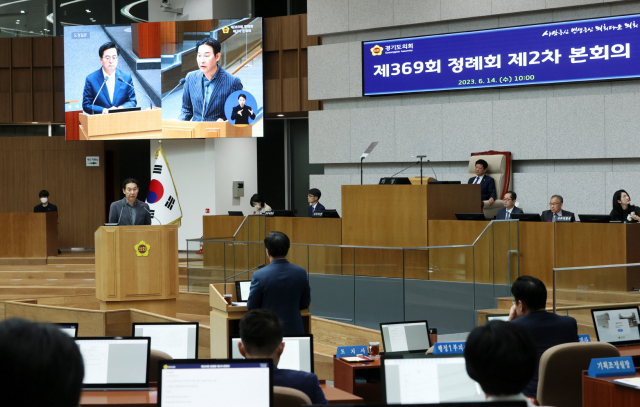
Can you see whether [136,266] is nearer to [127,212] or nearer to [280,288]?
[127,212]

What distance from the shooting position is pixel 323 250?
299 inches

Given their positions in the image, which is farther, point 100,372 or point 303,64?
point 303,64

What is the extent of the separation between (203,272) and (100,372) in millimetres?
6304

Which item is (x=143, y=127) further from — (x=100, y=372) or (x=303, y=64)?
(x=100, y=372)

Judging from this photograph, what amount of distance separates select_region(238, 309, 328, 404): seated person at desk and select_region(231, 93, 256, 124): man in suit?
34.5 ft

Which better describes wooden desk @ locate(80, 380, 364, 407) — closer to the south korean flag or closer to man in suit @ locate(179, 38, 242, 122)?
the south korean flag

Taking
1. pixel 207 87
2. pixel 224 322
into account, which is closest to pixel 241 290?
pixel 224 322

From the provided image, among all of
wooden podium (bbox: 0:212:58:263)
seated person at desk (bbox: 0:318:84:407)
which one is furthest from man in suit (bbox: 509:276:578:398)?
wooden podium (bbox: 0:212:58:263)

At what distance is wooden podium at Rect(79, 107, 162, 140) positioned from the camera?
13.2 metres

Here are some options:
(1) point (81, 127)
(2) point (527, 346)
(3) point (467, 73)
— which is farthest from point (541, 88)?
(2) point (527, 346)

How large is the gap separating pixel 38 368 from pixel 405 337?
3684 mm

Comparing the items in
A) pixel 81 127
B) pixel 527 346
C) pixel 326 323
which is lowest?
pixel 326 323

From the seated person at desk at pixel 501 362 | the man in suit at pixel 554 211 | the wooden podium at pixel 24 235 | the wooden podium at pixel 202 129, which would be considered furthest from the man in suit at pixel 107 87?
the seated person at desk at pixel 501 362

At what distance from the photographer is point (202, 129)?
13.0 metres
